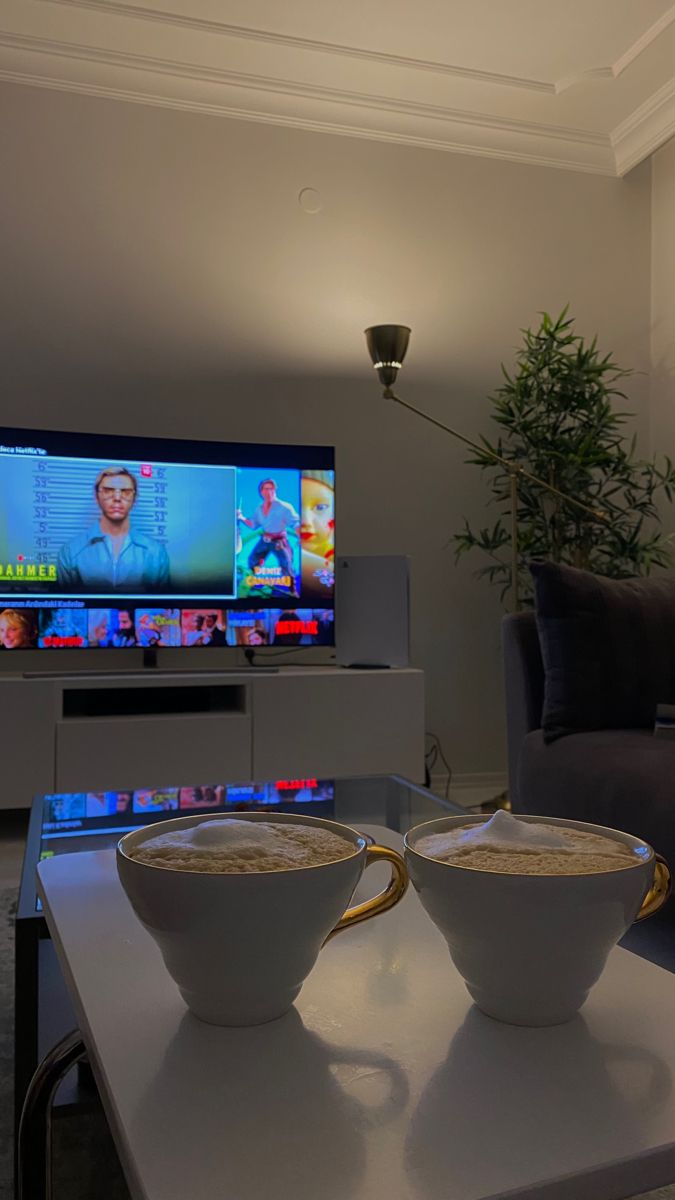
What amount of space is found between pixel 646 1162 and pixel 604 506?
11.6ft

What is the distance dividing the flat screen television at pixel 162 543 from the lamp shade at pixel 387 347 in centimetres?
36

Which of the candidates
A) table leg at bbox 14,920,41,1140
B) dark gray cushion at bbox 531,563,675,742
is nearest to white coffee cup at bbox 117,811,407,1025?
table leg at bbox 14,920,41,1140

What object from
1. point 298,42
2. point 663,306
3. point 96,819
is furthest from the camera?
point 663,306

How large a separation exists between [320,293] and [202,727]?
5.81 feet

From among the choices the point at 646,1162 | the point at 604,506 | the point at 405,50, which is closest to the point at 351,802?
the point at 646,1162

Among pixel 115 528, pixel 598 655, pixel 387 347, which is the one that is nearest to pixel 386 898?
pixel 598 655

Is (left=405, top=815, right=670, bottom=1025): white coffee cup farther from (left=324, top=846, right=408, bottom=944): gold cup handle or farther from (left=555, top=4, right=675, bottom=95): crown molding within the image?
A: (left=555, top=4, right=675, bottom=95): crown molding

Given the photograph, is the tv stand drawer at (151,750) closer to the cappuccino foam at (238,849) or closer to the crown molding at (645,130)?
the cappuccino foam at (238,849)

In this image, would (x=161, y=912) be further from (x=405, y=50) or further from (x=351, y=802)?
(x=405, y=50)

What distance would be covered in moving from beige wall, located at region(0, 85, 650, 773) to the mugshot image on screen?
369 mm

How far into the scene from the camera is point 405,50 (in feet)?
10.8

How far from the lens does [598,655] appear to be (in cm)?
200

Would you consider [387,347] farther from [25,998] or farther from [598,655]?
[25,998]

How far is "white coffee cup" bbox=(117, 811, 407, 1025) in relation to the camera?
49 centimetres
